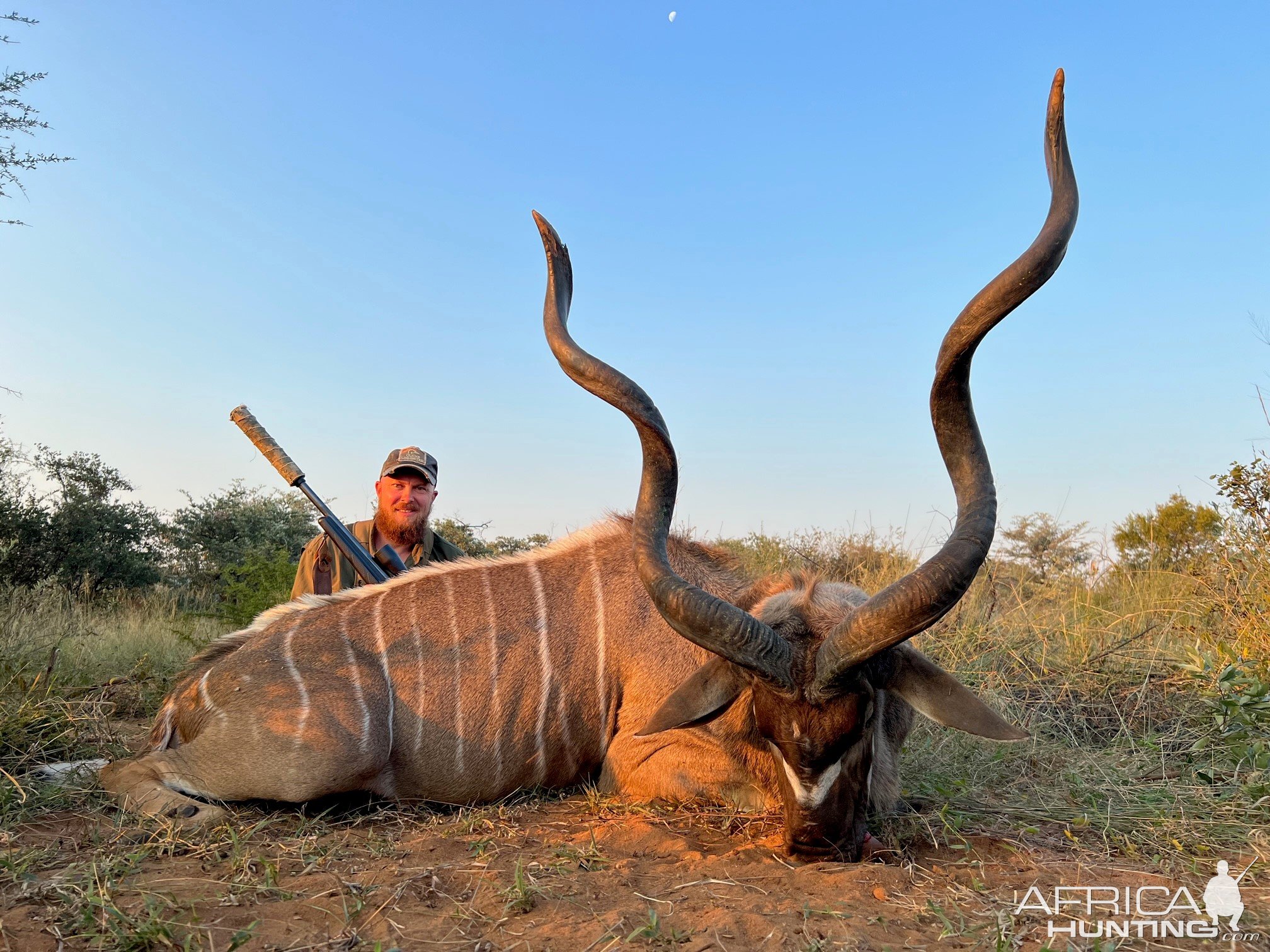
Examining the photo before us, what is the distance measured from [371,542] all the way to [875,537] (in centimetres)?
434

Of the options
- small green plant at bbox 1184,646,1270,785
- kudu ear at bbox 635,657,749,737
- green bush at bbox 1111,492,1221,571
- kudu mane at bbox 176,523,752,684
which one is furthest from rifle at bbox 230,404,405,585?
green bush at bbox 1111,492,1221,571

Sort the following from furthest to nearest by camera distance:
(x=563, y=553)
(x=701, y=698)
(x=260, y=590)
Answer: (x=260, y=590), (x=563, y=553), (x=701, y=698)

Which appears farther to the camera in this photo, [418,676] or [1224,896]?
[418,676]

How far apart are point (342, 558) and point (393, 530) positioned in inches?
14.1

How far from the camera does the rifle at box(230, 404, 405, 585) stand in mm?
4906

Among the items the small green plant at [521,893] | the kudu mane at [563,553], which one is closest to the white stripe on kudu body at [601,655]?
the kudu mane at [563,553]

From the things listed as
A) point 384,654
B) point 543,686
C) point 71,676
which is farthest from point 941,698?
point 71,676

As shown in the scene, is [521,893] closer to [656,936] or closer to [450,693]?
[656,936]

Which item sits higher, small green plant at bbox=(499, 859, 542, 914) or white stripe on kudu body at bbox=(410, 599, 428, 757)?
white stripe on kudu body at bbox=(410, 599, 428, 757)

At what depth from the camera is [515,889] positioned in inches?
91.5

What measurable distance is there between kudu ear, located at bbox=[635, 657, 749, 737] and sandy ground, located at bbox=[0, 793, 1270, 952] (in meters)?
0.38

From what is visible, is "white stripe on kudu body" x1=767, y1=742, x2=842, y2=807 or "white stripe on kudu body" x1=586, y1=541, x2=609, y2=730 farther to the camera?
"white stripe on kudu body" x1=586, y1=541, x2=609, y2=730

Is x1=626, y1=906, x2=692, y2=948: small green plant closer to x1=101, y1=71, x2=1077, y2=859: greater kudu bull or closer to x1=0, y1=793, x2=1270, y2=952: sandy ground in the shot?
x1=0, y1=793, x2=1270, y2=952: sandy ground

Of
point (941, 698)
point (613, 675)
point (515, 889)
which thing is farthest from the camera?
point (613, 675)
